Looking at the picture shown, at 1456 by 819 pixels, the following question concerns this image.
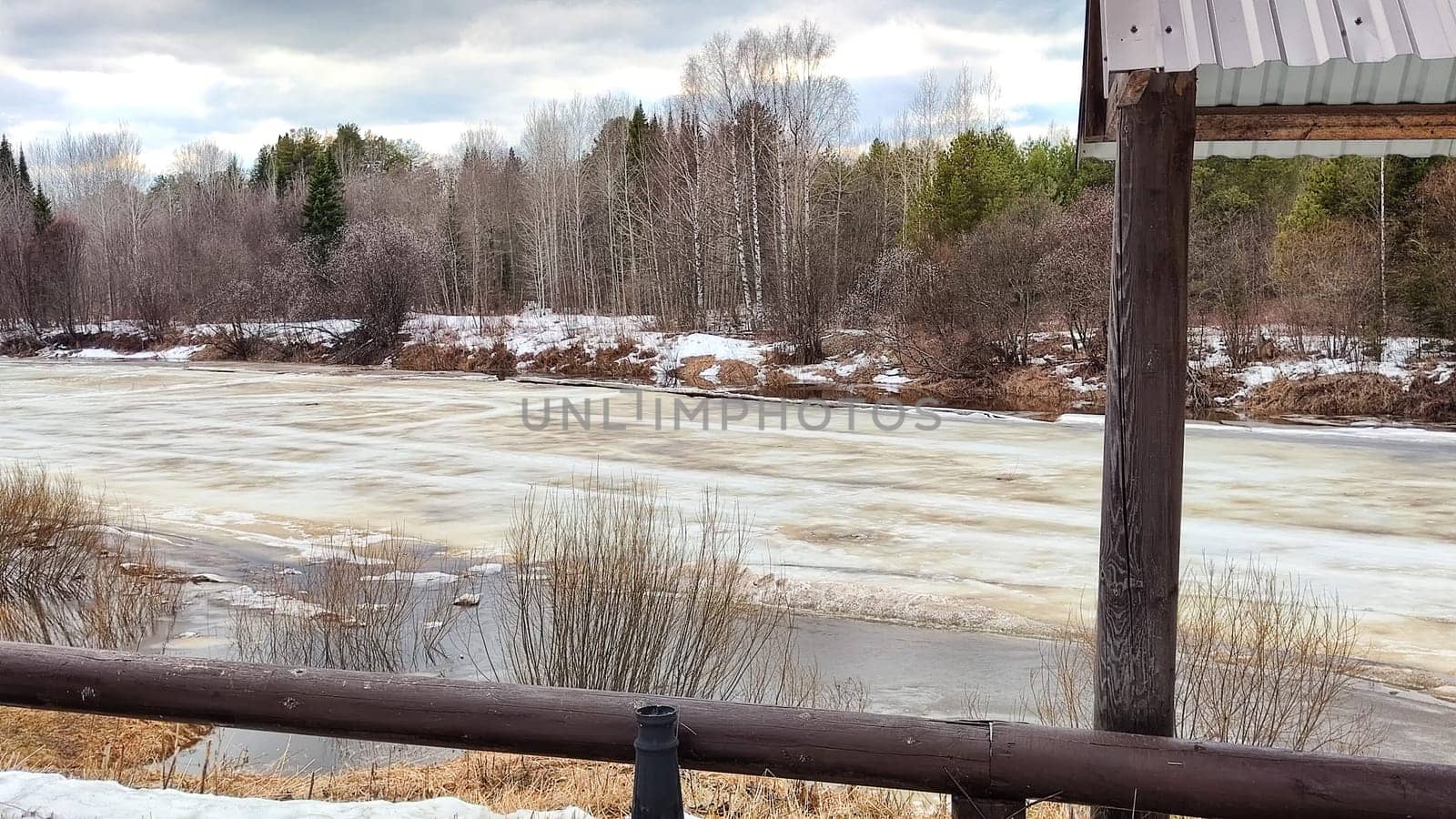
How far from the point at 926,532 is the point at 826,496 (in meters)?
2.40

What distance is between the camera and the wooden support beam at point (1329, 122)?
15.2 feet

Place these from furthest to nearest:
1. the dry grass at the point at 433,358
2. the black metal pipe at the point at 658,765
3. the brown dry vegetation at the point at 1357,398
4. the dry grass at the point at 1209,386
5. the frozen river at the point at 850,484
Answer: the dry grass at the point at 433,358
the dry grass at the point at 1209,386
the brown dry vegetation at the point at 1357,398
the frozen river at the point at 850,484
the black metal pipe at the point at 658,765

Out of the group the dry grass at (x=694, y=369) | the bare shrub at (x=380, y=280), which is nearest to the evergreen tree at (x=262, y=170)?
the bare shrub at (x=380, y=280)

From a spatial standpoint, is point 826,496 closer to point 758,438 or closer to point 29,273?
point 758,438

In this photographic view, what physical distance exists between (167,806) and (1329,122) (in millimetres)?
5467

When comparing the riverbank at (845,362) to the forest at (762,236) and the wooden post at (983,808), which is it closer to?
the forest at (762,236)

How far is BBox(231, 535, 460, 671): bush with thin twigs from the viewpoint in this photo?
8.24 meters

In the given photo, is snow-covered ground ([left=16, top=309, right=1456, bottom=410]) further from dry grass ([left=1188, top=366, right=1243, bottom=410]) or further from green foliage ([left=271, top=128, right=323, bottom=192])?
green foliage ([left=271, top=128, right=323, bottom=192])

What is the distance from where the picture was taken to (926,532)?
13.3 meters

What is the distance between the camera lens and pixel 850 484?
54.0 ft

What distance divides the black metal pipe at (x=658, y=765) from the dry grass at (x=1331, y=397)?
26138 mm

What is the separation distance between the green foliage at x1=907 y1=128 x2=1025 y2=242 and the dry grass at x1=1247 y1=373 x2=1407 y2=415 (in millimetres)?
14043

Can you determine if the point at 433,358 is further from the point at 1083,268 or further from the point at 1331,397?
the point at 1331,397

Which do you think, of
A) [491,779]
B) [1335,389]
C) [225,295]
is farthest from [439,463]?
[225,295]
